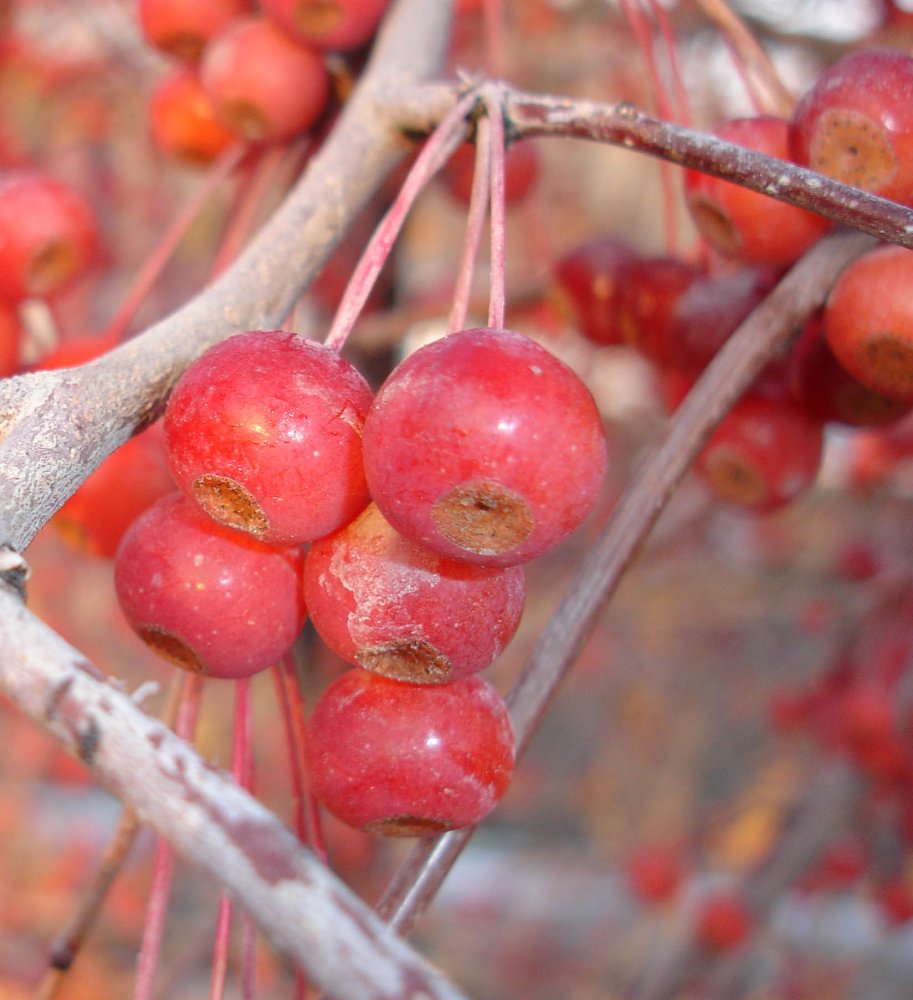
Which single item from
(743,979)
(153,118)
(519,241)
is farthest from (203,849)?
(519,241)

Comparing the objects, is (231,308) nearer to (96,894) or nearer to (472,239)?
(472,239)

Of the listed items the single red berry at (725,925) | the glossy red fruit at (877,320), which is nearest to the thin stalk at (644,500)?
the glossy red fruit at (877,320)

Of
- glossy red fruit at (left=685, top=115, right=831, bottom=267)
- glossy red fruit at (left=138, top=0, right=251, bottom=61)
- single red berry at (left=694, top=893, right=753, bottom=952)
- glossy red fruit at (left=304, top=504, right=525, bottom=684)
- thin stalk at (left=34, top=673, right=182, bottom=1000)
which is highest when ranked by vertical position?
glossy red fruit at (left=138, top=0, right=251, bottom=61)

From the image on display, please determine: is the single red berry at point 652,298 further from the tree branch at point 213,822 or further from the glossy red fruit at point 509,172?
the tree branch at point 213,822

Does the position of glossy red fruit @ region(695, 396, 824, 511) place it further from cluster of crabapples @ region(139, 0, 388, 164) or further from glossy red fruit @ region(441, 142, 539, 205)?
cluster of crabapples @ region(139, 0, 388, 164)

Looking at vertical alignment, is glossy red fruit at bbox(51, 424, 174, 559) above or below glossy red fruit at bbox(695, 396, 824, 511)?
below

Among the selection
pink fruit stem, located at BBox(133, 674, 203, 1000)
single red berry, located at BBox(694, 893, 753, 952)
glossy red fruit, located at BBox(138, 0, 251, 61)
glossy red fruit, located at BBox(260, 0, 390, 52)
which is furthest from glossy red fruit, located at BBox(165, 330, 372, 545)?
single red berry, located at BBox(694, 893, 753, 952)

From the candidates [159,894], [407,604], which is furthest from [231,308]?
[159,894]

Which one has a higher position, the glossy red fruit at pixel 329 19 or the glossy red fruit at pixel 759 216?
the glossy red fruit at pixel 329 19
